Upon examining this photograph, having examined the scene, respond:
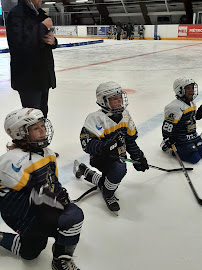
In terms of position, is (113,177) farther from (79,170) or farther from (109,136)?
(79,170)

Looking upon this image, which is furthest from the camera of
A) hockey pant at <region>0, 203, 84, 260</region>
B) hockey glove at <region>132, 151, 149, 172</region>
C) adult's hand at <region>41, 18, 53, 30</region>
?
adult's hand at <region>41, 18, 53, 30</region>

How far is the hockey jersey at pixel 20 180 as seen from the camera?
1.33 meters

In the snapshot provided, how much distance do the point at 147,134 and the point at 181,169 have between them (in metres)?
0.93

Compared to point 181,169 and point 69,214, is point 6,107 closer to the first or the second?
point 181,169

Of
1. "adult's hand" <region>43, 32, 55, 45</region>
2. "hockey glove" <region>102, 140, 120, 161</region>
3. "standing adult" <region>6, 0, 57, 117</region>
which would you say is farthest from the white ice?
"adult's hand" <region>43, 32, 55, 45</region>

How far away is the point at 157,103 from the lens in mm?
4770

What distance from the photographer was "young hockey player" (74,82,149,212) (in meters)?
1.97

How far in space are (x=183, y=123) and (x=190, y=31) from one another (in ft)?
61.3

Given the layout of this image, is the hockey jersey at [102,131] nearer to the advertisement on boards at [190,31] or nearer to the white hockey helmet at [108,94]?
the white hockey helmet at [108,94]

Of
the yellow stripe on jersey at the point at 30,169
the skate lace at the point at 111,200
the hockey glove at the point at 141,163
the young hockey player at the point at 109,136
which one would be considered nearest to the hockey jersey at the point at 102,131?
the young hockey player at the point at 109,136

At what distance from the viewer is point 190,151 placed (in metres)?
2.67

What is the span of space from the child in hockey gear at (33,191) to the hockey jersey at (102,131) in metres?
0.52

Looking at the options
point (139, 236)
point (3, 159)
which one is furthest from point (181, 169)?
point (3, 159)

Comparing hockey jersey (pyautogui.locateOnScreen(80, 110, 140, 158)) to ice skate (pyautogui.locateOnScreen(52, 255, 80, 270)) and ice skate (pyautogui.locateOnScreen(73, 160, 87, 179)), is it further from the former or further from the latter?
ice skate (pyautogui.locateOnScreen(52, 255, 80, 270))
